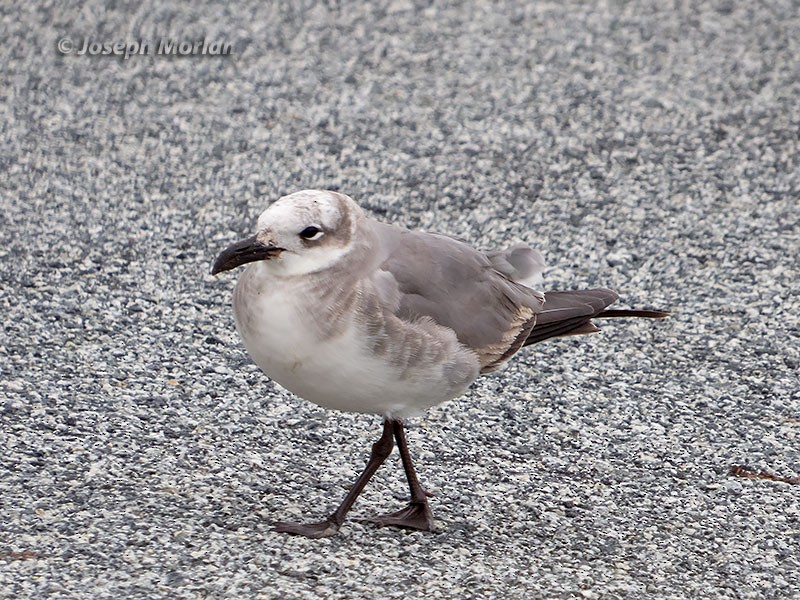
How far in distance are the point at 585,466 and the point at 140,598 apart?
1909mm

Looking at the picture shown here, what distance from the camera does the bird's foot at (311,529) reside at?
4.22 meters

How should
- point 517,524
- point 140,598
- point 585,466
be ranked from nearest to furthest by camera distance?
point 140,598 < point 517,524 < point 585,466

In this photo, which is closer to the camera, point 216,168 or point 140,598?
point 140,598

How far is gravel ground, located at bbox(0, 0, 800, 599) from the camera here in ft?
13.9

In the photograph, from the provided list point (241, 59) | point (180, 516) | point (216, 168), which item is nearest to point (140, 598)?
point (180, 516)

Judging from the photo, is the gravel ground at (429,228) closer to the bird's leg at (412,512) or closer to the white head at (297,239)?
the bird's leg at (412,512)

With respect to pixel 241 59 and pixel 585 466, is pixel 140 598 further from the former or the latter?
pixel 241 59

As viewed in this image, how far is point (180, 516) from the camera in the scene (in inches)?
169

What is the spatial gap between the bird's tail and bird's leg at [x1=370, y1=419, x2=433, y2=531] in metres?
0.65

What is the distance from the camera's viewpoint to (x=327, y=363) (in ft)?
12.8

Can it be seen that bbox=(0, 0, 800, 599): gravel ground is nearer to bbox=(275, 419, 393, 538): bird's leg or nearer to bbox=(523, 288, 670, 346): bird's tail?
bbox=(275, 419, 393, 538): bird's leg

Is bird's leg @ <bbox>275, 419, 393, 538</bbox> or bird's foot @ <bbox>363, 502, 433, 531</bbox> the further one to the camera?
bird's foot @ <bbox>363, 502, 433, 531</bbox>
